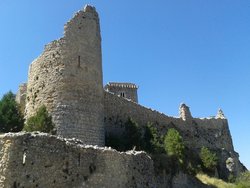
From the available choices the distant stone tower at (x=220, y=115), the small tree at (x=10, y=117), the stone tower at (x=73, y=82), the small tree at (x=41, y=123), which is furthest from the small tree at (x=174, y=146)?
the distant stone tower at (x=220, y=115)

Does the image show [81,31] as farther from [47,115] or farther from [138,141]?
[138,141]

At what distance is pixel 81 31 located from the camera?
2584cm

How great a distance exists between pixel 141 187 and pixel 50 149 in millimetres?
4599

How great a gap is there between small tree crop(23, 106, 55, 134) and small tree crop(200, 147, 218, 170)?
14.5m

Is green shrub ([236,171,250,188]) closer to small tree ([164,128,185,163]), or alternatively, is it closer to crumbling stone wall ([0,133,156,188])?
small tree ([164,128,185,163])

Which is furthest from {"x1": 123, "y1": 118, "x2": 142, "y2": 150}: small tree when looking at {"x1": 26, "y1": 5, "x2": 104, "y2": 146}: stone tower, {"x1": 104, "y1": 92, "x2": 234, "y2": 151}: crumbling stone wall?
{"x1": 26, "y1": 5, "x2": 104, "y2": 146}: stone tower

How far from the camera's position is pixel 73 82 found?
959 inches

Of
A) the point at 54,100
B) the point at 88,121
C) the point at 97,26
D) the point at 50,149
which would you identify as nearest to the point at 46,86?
the point at 54,100

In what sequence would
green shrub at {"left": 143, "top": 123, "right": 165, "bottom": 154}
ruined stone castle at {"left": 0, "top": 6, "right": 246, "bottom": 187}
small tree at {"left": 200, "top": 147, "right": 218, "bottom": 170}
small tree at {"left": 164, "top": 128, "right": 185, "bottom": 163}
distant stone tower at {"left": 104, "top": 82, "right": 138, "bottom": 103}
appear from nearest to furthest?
ruined stone castle at {"left": 0, "top": 6, "right": 246, "bottom": 187} → small tree at {"left": 164, "top": 128, "right": 185, "bottom": 163} → green shrub at {"left": 143, "top": 123, "right": 165, "bottom": 154} → small tree at {"left": 200, "top": 147, "right": 218, "bottom": 170} → distant stone tower at {"left": 104, "top": 82, "right": 138, "bottom": 103}

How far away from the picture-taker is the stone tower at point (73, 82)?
77.2 feet

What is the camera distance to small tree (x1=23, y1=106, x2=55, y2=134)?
72.9ft

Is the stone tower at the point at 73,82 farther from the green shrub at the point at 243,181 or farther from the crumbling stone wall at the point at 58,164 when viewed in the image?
the green shrub at the point at 243,181

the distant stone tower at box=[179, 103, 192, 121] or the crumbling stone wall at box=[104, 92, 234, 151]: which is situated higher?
the distant stone tower at box=[179, 103, 192, 121]

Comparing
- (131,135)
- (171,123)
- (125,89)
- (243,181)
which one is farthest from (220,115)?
(125,89)
